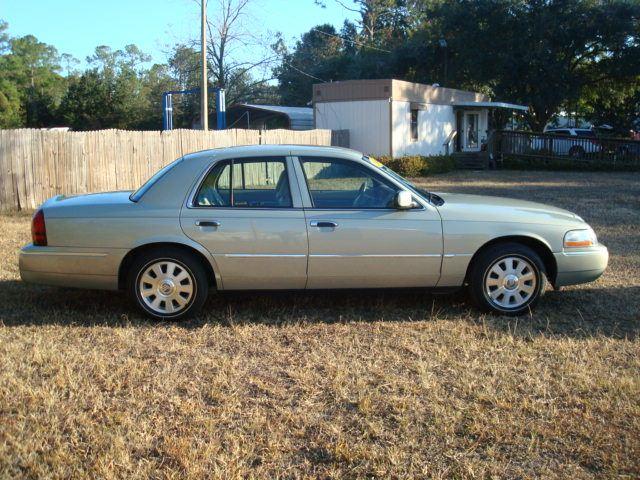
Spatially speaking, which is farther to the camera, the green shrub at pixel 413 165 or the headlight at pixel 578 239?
the green shrub at pixel 413 165

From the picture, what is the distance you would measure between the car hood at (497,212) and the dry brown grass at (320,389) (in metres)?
0.86

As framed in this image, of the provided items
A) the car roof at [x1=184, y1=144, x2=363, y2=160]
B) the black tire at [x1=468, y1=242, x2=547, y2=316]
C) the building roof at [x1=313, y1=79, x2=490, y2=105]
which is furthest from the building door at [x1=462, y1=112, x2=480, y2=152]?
the car roof at [x1=184, y1=144, x2=363, y2=160]

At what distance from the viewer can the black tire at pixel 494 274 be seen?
18.8ft

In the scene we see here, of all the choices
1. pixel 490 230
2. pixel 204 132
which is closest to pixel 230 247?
pixel 490 230

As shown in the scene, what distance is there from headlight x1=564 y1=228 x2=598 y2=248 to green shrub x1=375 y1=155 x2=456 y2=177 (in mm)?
18467

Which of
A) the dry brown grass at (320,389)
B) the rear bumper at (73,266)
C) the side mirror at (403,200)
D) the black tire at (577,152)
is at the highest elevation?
the black tire at (577,152)

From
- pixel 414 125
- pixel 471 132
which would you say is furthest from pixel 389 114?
pixel 471 132

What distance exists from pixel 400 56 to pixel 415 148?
12565 mm

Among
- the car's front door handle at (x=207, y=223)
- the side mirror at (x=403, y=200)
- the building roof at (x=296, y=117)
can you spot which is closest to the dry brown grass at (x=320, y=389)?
the car's front door handle at (x=207, y=223)

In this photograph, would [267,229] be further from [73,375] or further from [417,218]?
[73,375]

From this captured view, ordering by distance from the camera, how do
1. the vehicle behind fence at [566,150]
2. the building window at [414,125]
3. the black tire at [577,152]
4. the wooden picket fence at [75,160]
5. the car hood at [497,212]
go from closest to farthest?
the car hood at [497,212] < the wooden picket fence at [75,160] < the building window at [414,125] < the vehicle behind fence at [566,150] < the black tire at [577,152]

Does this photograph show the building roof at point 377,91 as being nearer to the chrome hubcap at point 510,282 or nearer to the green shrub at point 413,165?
the green shrub at point 413,165

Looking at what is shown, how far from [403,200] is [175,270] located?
6.51 ft

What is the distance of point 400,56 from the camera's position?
38531mm
